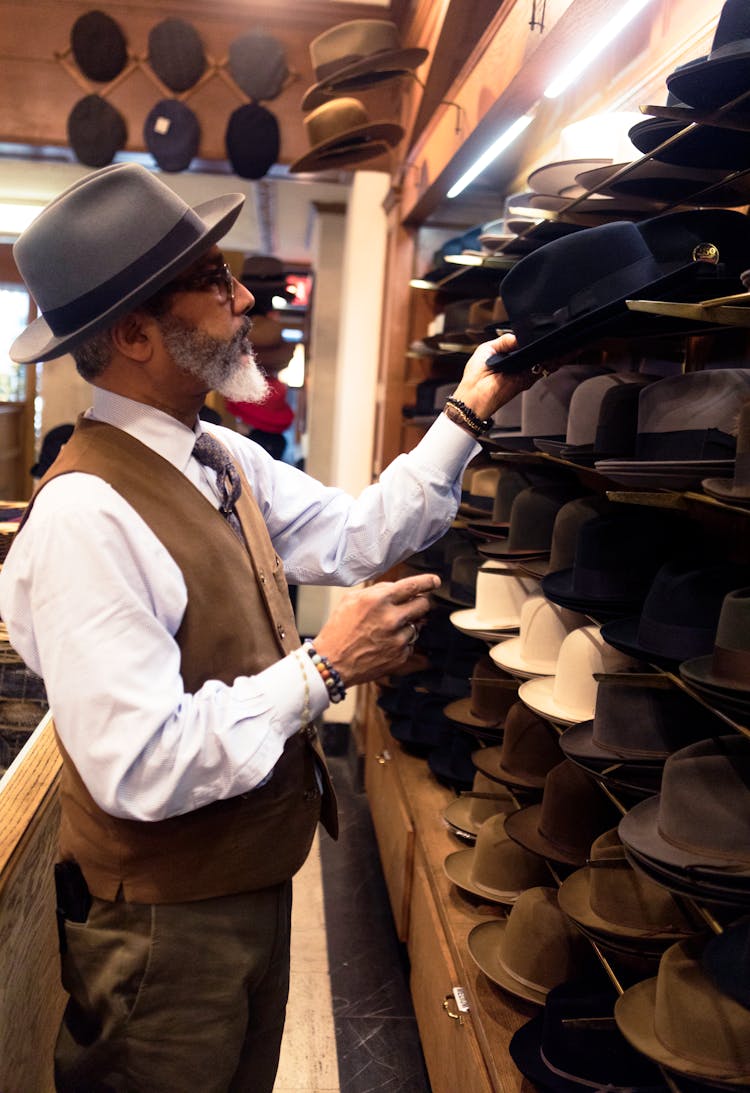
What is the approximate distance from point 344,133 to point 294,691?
118 inches

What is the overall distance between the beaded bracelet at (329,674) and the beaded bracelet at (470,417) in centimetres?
70

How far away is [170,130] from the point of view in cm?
469

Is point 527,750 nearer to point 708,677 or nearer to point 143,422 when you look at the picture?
point 708,677

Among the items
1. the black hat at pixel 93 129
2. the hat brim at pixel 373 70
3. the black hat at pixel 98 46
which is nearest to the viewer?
the hat brim at pixel 373 70

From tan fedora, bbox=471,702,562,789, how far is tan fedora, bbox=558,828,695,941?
540 mm

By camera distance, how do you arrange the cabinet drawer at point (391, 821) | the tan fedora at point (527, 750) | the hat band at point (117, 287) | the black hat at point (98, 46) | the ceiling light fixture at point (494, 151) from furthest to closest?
the black hat at point (98, 46) < the cabinet drawer at point (391, 821) < the ceiling light fixture at point (494, 151) < the tan fedora at point (527, 750) < the hat band at point (117, 287)

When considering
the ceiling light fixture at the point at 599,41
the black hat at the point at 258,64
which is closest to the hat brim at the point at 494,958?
the ceiling light fixture at the point at 599,41

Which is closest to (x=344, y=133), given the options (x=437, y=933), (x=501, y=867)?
(x=501, y=867)

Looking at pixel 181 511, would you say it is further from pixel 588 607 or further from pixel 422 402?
pixel 422 402

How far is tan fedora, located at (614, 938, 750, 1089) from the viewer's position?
1515mm

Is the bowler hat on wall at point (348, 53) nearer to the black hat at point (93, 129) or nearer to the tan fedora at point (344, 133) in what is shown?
the tan fedora at point (344, 133)

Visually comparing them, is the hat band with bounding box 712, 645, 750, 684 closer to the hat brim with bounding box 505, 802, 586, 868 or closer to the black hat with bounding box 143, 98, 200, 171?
the hat brim with bounding box 505, 802, 586, 868

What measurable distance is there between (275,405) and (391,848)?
338cm

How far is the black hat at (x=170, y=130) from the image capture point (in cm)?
468
